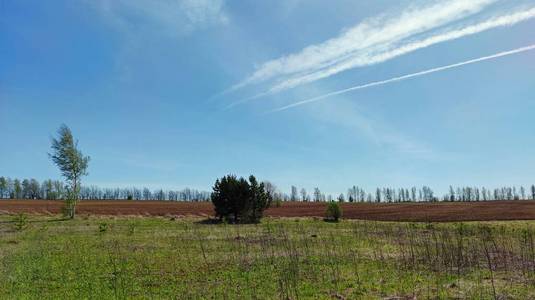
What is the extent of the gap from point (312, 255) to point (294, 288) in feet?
18.3

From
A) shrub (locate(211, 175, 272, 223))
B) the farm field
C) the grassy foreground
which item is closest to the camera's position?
the grassy foreground

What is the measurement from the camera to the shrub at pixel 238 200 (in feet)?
121

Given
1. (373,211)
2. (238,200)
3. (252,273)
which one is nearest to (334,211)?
(238,200)

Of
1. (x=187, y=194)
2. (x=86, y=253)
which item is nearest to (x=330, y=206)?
(x=86, y=253)

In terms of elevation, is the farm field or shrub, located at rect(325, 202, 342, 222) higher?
shrub, located at rect(325, 202, 342, 222)

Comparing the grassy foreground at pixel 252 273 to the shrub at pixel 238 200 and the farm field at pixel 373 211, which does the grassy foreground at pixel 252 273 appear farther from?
the farm field at pixel 373 211

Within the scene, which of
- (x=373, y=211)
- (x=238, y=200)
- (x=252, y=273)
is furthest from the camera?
(x=373, y=211)

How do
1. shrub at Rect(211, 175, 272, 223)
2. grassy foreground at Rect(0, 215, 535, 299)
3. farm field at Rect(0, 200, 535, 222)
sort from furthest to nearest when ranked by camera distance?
farm field at Rect(0, 200, 535, 222)
shrub at Rect(211, 175, 272, 223)
grassy foreground at Rect(0, 215, 535, 299)

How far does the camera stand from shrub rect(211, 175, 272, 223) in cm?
3681

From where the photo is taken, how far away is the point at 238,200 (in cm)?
3675

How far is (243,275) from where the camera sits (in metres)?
11.1

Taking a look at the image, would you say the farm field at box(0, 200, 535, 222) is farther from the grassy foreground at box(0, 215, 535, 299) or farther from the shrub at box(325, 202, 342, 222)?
the grassy foreground at box(0, 215, 535, 299)

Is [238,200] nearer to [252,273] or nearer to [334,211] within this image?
[334,211]

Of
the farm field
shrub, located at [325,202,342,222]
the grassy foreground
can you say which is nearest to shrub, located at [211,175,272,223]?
shrub, located at [325,202,342,222]
